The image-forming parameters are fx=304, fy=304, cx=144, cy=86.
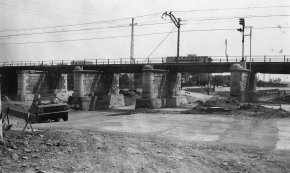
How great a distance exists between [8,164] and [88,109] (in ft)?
127

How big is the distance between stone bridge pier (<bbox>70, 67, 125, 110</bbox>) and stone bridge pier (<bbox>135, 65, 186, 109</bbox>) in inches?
362

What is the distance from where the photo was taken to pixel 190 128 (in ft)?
58.5

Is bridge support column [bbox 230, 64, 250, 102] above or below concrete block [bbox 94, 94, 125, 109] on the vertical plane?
above

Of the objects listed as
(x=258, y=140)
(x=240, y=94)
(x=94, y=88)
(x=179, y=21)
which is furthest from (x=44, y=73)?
(x=258, y=140)

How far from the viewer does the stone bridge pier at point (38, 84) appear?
5388 centimetres

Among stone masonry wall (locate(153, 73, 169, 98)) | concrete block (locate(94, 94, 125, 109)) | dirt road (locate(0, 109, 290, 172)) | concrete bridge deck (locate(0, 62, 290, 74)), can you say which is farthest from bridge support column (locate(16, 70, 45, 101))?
dirt road (locate(0, 109, 290, 172))

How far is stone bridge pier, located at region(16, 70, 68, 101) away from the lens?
177 ft

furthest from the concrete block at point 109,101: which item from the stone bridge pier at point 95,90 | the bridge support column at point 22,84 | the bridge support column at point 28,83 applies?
the bridge support column at point 22,84

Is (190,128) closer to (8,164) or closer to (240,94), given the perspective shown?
(8,164)

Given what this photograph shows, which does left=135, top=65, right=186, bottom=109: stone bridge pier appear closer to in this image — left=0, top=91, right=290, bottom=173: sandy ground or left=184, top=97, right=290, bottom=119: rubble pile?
left=184, top=97, right=290, bottom=119: rubble pile

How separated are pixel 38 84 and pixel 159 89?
24921 mm

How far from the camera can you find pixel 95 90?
4834cm

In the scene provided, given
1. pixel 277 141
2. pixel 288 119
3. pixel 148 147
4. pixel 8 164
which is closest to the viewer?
pixel 8 164

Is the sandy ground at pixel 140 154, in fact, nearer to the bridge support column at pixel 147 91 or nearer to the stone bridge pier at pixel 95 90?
the bridge support column at pixel 147 91
